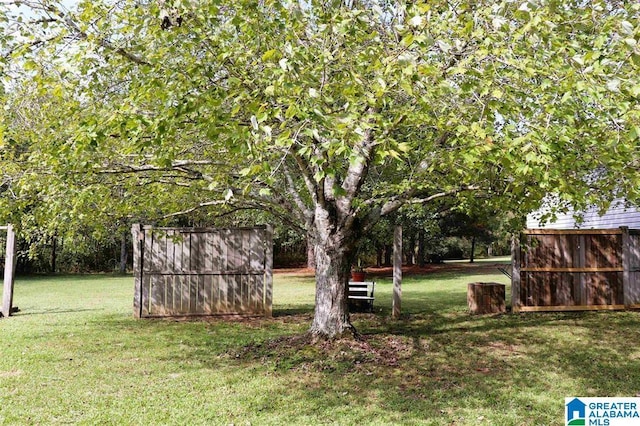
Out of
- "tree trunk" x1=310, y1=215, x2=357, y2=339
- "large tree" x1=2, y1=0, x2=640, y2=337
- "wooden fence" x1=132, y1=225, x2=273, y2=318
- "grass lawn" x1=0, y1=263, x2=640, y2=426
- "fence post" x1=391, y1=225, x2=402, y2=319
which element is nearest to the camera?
"large tree" x1=2, y1=0, x2=640, y2=337

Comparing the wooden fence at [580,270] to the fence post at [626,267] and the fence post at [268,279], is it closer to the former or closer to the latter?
the fence post at [626,267]

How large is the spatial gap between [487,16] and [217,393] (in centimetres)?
472

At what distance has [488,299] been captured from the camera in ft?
37.8

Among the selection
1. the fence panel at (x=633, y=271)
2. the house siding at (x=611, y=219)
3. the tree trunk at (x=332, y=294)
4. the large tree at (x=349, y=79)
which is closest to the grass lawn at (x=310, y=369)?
the tree trunk at (x=332, y=294)

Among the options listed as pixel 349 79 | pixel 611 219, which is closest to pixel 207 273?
pixel 349 79

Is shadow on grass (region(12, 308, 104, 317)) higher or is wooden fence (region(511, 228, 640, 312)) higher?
wooden fence (region(511, 228, 640, 312))

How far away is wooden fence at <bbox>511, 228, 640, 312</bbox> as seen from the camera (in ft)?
38.3

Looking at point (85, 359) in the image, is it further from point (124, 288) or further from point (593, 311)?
point (124, 288)

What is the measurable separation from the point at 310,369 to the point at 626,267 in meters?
8.58

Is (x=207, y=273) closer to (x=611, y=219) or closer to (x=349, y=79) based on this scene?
(x=349, y=79)

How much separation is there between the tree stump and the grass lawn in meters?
0.56

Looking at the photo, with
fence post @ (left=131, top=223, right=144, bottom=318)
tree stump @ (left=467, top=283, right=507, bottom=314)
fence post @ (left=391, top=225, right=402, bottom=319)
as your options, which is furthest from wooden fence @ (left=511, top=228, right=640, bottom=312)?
fence post @ (left=131, top=223, right=144, bottom=318)

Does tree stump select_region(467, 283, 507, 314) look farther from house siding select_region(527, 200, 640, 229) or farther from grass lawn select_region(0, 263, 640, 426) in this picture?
house siding select_region(527, 200, 640, 229)

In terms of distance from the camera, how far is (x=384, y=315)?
37.3 ft
